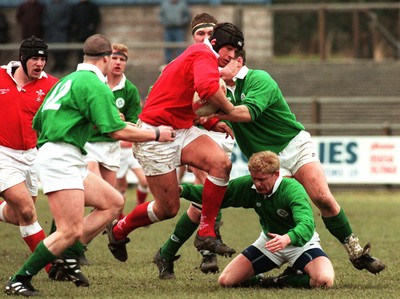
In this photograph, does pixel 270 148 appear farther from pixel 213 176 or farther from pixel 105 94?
pixel 105 94

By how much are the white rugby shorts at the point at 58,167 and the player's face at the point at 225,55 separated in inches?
59.0

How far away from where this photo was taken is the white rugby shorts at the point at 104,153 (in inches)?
461

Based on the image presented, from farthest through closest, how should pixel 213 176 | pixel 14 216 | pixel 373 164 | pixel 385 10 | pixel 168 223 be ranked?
pixel 385 10
pixel 373 164
pixel 168 223
pixel 14 216
pixel 213 176

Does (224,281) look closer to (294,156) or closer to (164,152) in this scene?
(164,152)

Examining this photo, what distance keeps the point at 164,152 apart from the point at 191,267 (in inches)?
64.8

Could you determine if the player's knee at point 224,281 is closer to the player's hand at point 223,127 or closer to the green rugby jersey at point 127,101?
the player's hand at point 223,127

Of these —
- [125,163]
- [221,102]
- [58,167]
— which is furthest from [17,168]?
[125,163]

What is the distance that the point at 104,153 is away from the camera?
11.8 metres

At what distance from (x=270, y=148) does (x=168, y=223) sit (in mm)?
5739

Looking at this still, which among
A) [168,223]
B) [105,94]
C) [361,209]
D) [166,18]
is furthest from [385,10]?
[105,94]

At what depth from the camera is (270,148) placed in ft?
31.3

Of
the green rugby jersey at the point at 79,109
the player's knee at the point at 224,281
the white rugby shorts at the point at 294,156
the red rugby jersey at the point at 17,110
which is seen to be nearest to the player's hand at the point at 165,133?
the green rugby jersey at the point at 79,109

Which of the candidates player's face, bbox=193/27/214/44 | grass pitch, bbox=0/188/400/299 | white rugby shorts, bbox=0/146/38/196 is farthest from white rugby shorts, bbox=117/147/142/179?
white rugby shorts, bbox=0/146/38/196

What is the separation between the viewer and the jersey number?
8398 mm
